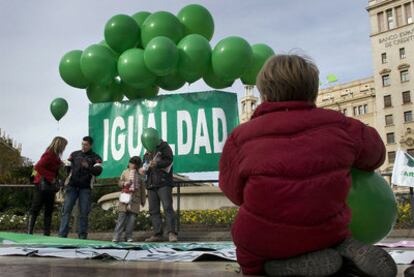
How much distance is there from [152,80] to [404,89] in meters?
53.6

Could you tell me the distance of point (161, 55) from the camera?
7871mm

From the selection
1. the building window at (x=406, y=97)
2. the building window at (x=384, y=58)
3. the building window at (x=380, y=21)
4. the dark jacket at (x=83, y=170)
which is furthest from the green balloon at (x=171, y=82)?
the building window at (x=380, y=21)

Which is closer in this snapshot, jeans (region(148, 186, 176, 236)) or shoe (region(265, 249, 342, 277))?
shoe (region(265, 249, 342, 277))

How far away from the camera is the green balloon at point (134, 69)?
8289 millimetres

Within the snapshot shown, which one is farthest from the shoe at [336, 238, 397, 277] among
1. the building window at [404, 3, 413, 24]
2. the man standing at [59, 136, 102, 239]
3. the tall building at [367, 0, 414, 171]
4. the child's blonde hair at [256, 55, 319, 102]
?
the building window at [404, 3, 413, 24]

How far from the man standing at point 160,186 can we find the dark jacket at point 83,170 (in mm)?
783

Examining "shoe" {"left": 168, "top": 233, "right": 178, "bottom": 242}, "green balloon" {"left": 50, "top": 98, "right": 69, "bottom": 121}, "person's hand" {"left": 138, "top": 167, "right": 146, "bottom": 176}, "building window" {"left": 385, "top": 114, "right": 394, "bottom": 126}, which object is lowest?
"shoe" {"left": 168, "top": 233, "right": 178, "bottom": 242}

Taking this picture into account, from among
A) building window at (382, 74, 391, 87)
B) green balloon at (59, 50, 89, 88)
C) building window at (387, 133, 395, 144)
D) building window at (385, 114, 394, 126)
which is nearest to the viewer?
green balloon at (59, 50, 89, 88)

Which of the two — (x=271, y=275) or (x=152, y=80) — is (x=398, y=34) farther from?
(x=271, y=275)

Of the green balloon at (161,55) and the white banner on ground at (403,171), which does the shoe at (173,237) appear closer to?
the green balloon at (161,55)

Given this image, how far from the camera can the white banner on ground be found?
33.2 feet

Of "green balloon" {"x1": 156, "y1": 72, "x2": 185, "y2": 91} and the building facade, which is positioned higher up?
the building facade

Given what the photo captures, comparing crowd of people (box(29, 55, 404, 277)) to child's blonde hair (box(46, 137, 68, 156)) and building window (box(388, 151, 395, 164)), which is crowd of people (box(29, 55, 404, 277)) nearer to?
child's blonde hair (box(46, 137, 68, 156))

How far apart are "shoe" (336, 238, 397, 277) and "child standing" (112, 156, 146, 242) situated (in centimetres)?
542
